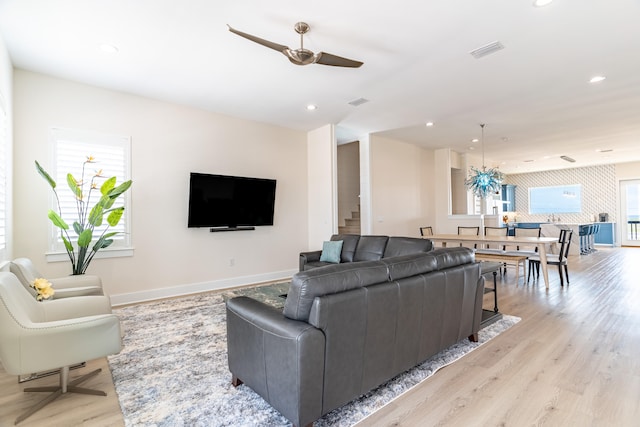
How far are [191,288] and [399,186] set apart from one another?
5.43 metres

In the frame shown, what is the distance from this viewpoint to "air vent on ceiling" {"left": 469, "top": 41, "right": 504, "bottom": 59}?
3396mm

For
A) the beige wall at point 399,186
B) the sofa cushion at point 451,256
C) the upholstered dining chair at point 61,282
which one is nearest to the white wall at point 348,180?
the beige wall at point 399,186

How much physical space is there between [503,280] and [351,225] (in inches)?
157

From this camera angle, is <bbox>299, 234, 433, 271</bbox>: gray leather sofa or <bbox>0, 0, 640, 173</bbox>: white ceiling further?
<bbox>299, 234, 433, 271</bbox>: gray leather sofa

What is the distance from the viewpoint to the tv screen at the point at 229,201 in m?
5.17

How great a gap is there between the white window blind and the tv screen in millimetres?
954

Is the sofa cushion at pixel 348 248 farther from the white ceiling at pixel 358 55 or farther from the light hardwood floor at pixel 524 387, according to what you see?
the light hardwood floor at pixel 524 387

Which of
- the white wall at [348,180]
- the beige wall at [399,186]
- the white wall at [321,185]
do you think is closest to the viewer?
the white wall at [321,185]

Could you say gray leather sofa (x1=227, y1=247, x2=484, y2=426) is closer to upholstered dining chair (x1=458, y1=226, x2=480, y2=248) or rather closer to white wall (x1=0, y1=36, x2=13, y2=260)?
white wall (x1=0, y1=36, x2=13, y2=260)

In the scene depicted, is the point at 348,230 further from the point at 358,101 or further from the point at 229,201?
the point at 358,101

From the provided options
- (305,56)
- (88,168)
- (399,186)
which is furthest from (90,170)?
(399,186)

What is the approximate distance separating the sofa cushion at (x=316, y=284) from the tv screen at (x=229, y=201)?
3.85m

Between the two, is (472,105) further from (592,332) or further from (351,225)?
(351,225)

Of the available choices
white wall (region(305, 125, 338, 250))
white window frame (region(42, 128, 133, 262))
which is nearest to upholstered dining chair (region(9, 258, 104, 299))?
white window frame (region(42, 128, 133, 262))
